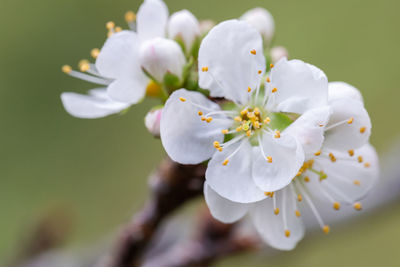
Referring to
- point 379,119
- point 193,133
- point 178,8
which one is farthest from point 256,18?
point 178,8

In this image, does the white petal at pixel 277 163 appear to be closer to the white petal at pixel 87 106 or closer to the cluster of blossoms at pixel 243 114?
the cluster of blossoms at pixel 243 114

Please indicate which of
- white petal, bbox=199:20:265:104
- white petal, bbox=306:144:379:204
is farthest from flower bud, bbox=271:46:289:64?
white petal, bbox=306:144:379:204

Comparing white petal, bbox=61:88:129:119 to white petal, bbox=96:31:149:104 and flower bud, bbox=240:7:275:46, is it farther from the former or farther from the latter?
flower bud, bbox=240:7:275:46

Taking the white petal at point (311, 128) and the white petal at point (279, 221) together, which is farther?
the white petal at point (279, 221)

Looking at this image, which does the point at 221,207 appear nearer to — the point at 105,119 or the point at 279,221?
the point at 279,221

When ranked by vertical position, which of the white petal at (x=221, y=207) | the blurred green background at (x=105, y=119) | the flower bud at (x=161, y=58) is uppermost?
the flower bud at (x=161, y=58)

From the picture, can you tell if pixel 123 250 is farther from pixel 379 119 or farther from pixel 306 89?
pixel 379 119

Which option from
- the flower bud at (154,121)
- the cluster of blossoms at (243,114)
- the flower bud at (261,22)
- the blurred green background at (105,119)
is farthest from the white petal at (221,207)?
the blurred green background at (105,119)

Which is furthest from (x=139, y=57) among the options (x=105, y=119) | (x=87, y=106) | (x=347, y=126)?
(x=105, y=119)
